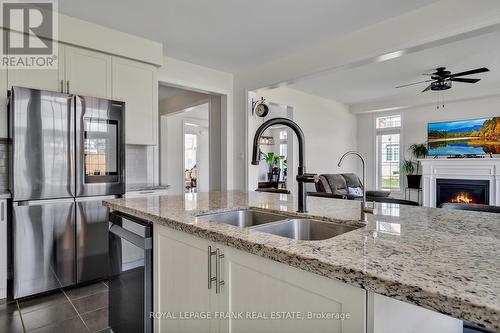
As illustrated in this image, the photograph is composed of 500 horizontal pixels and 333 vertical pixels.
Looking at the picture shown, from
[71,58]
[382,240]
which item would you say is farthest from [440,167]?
[71,58]

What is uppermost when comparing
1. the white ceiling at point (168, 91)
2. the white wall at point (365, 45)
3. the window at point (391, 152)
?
the white ceiling at point (168, 91)

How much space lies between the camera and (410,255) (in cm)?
77

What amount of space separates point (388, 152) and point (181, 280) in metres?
6.96

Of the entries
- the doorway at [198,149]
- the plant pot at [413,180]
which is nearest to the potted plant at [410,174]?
the plant pot at [413,180]

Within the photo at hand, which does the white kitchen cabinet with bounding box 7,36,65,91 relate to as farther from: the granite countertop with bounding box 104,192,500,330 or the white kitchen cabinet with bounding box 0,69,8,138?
the granite countertop with bounding box 104,192,500,330

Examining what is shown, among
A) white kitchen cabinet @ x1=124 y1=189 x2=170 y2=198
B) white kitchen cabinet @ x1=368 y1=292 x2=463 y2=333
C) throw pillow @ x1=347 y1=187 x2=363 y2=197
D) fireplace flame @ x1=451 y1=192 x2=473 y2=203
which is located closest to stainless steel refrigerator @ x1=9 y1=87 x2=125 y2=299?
white kitchen cabinet @ x1=124 y1=189 x2=170 y2=198

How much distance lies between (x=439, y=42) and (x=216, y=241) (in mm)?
2929

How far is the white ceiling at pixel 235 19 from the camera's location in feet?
8.86

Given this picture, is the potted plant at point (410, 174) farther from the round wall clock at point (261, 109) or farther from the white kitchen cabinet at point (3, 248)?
the white kitchen cabinet at point (3, 248)

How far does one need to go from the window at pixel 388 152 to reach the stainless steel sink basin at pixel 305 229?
6.39 meters

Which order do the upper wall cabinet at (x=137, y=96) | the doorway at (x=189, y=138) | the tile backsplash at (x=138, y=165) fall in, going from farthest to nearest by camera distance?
the doorway at (x=189, y=138) < the tile backsplash at (x=138, y=165) < the upper wall cabinet at (x=137, y=96)

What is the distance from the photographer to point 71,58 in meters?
2.88

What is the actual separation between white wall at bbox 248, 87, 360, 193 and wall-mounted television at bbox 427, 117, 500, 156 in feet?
5.71

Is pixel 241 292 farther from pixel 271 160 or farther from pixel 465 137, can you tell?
pixel 271 160
